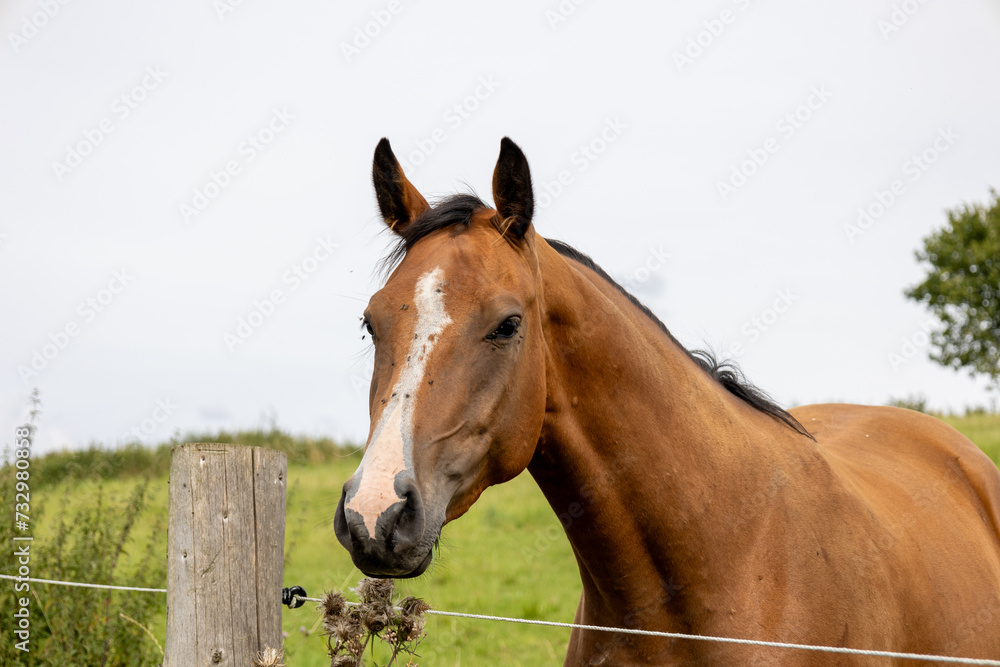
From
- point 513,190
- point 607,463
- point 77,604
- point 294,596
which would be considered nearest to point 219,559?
point 294,596

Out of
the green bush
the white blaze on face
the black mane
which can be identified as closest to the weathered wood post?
the white blaze on face

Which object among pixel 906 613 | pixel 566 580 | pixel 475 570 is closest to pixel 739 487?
pixel 906 613

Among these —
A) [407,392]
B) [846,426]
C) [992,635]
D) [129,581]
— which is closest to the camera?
[407,392]

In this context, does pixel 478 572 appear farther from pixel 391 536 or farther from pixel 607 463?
pixel 391 536

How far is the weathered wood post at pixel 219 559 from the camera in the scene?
2.64 m

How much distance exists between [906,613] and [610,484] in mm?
1367

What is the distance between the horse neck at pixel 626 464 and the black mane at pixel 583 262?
33cm

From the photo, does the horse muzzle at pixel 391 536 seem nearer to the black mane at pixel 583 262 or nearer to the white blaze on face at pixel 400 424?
the white blaze on face at pixel 400 424

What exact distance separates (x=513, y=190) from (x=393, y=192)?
0.58 meters

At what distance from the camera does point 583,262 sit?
324cm

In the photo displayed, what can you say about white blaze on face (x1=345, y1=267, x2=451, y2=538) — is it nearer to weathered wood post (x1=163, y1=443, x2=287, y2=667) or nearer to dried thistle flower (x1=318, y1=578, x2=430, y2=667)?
dried thistle flower (x1=318, y1=578, x2=430, y2=667)

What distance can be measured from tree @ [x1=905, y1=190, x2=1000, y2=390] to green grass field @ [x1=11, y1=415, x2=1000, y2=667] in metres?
12.4

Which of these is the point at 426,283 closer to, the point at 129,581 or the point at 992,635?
the point at 992,635

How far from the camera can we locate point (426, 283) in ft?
8.30
